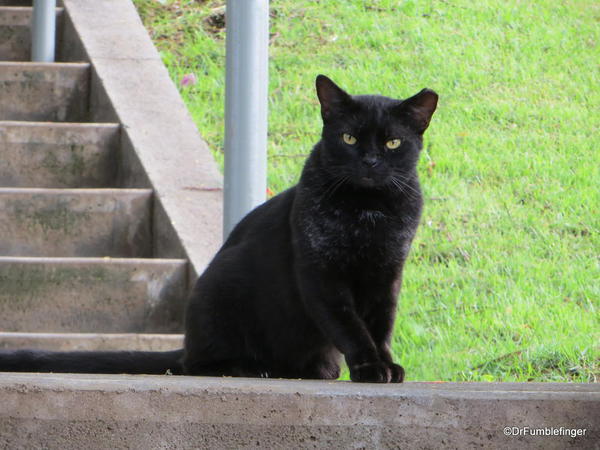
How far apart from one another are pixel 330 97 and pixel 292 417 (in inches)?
43.5

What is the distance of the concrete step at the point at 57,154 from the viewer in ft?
16.0

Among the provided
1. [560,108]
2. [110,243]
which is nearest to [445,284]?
[110,243]

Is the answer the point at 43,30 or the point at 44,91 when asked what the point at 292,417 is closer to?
the point at 44,91

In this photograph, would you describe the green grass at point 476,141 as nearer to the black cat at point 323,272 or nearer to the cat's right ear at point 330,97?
the black cat at point 323,272

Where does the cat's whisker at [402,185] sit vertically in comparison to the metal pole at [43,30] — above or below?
below

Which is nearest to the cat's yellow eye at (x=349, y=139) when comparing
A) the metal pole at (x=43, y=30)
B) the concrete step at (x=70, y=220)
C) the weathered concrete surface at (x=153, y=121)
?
the weathered concrete surface at (x=153, y=121)

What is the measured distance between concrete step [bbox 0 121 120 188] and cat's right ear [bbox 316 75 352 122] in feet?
7.05

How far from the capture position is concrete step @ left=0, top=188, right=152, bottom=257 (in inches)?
174

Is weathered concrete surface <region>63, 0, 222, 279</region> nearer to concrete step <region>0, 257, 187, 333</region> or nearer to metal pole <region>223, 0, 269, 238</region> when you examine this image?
concrete step <region>0, 257, 187, 333</region>

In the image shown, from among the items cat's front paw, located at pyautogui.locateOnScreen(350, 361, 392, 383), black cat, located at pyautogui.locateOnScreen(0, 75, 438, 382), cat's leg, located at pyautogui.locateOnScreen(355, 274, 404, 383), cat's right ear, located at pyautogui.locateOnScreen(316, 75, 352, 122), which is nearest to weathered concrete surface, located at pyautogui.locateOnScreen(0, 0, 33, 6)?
black cat, located at pyautogui.locateOnScreen(0, 75, 438, 382)

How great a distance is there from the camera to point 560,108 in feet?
18.7

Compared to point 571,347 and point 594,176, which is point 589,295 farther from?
point 594,176

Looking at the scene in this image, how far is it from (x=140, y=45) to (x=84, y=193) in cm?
154

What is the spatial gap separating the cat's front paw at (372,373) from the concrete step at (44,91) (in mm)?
3302
